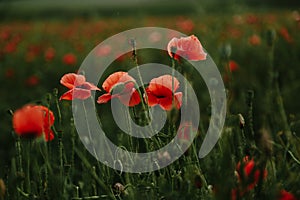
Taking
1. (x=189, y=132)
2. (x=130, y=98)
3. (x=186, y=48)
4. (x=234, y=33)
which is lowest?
(x=189, y=132)

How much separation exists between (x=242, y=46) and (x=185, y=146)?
308 centimetres

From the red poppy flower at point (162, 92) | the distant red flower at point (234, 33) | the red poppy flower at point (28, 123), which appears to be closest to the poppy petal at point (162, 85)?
the red poppy flower at point (162, 92)

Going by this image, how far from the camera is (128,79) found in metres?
1.22

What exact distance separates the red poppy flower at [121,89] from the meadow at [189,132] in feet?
0.29

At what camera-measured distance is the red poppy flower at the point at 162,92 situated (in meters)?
1.25

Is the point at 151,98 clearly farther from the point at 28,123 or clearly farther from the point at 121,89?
the point at 28,123

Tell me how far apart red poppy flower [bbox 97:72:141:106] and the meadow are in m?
0.09

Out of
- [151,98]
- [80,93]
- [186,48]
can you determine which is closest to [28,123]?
[80,93]

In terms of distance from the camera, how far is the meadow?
107 cm

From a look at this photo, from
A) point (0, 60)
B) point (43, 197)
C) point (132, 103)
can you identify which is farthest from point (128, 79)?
point (0, 60)

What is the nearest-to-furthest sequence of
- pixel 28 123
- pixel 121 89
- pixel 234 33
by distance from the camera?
pixel 28 123 → pixel 121 89 → pixel 234 33

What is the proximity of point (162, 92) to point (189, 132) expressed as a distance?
132 millimetres

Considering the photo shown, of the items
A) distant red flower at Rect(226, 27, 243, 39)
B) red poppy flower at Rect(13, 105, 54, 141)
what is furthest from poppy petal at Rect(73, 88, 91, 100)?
distant red flower at Rect(226, 27, 243, 39)

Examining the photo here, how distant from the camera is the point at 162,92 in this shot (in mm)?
1265
